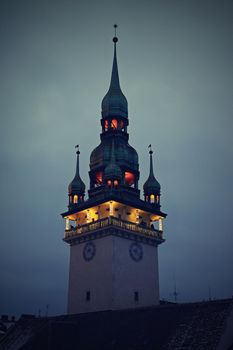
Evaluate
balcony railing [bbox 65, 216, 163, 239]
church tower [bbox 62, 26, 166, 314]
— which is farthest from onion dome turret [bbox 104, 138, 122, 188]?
balcony railing [bbox 65, 216, 163, 239]

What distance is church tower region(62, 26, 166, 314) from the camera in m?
59.3

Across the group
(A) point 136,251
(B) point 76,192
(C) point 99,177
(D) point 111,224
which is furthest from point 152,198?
(D) point 111,224

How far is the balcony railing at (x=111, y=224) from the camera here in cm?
6050

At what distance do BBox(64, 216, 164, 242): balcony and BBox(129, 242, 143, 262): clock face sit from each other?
1.68m

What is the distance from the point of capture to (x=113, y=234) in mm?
60125

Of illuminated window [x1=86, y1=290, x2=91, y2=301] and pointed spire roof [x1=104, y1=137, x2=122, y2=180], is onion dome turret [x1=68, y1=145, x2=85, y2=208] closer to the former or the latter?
pointed spire roof [x1=104, y1=137, x2=122, y2=180]

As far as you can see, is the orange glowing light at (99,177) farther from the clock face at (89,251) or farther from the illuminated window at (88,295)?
the illuminated window at (88,295)

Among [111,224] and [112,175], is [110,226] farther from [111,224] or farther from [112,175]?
[112,175]

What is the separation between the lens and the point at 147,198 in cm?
7019

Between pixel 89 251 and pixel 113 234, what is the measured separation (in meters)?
4.66

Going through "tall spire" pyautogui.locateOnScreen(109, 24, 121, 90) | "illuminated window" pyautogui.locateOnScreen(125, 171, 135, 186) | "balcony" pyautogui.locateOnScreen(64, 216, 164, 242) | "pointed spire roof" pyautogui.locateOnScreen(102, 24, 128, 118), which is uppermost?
"tall spire" pyautogui.locateOnScreen(109, 24, 121, 90)

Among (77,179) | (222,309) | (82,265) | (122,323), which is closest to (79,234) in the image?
(82,265)

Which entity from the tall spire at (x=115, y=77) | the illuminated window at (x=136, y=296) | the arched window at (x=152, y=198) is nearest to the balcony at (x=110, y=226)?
the arched window at (x=152, y=198)

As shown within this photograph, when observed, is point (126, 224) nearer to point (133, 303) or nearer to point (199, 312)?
point (133, 303)
